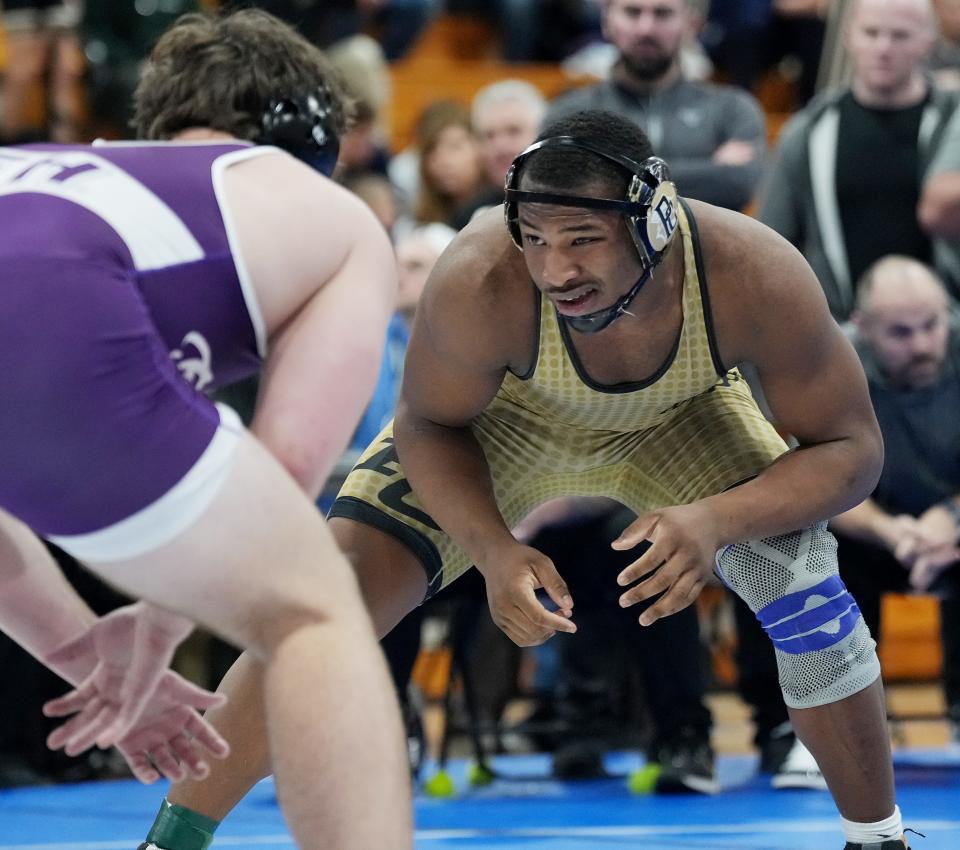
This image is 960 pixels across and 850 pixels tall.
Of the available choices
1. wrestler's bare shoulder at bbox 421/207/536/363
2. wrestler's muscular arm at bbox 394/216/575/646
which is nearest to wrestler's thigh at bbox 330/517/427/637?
wrestler's muscular arm at bbox 394/216/575/646

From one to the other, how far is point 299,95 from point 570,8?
6.47 metres

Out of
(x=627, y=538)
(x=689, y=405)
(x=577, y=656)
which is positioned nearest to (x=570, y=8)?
(x=577, y=656)

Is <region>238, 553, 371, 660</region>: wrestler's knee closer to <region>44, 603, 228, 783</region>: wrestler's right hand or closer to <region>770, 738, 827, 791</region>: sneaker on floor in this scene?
<region>44, 603, 228, 783</region>: wrestler's right hand

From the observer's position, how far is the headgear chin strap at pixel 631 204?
2.62m

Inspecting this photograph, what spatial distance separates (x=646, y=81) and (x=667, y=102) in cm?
9

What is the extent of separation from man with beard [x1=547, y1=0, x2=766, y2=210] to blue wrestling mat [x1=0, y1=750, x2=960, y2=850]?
5.91 ft

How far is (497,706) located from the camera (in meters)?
5.21

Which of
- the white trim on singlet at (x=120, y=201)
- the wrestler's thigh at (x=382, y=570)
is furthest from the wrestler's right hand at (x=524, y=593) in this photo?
the white trim on singlet at (x=120, y=201)

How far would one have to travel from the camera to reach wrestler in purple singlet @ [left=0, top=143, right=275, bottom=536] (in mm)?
1856

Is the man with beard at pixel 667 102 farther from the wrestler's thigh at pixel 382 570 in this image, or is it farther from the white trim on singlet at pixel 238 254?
the white trim on singlet at pixel 238 254

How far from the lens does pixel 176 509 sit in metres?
1.88

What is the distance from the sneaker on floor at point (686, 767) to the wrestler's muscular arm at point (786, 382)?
1798 millimetres

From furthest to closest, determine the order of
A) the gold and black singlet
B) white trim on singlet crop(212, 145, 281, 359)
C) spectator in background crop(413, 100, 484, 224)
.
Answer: spectator in background crop(413, 100, 484, 224), the gold and black singlet, white trim on singlet crop(212, 145, 281, 359)

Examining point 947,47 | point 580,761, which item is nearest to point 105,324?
point 580,761
